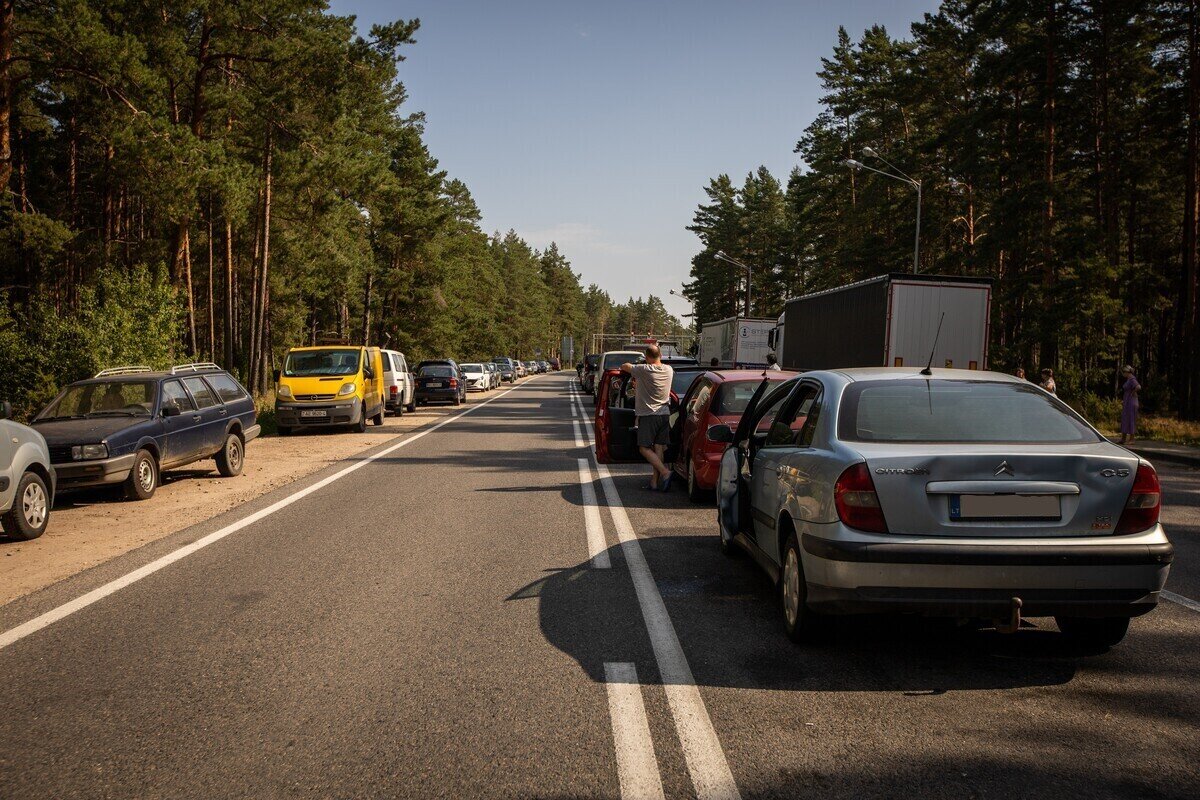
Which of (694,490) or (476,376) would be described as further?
(476,376)

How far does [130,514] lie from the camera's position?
9.96m

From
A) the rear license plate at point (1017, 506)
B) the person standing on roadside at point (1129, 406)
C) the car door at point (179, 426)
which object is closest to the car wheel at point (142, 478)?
the car door at point (179, 426)

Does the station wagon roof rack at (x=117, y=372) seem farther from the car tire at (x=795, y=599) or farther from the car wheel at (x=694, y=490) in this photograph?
the car tire at (x=795, y=599)

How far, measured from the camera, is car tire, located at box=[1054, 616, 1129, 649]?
16.1 feet

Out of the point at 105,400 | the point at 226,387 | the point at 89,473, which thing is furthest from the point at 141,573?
the point at 226,387

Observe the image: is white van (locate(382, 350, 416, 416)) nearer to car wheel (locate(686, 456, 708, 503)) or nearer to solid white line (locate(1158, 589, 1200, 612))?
car wheel (locate(686, 456, 708, 503))

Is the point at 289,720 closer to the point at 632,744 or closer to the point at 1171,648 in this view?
the point at 632,744

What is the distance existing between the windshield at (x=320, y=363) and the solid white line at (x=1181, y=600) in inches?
721

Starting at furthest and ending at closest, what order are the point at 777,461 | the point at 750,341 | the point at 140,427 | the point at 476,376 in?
the point at 476,376
the point at 750,341
the point at 140,427
the point at 777,461

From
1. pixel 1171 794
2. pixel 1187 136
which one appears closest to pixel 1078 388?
pixel 1187 136

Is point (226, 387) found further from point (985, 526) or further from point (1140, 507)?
point (1140, 507)

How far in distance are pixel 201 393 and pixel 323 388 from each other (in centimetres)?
844

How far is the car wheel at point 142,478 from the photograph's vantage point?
420 inches

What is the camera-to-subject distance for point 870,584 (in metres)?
4.45
